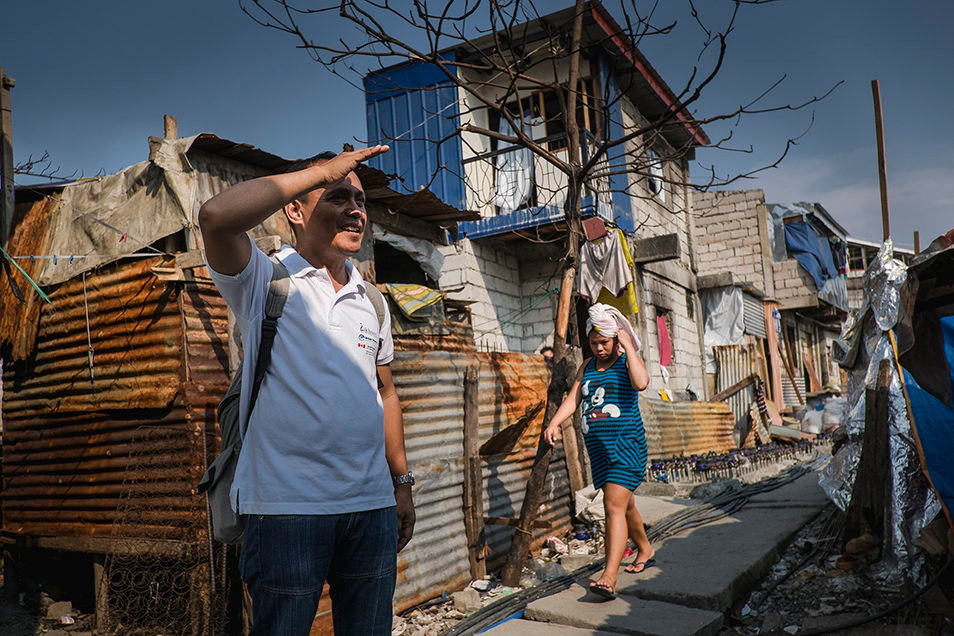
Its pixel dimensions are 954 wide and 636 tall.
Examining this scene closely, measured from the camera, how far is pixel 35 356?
241 inches

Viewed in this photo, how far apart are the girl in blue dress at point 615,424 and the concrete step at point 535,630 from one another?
48cm

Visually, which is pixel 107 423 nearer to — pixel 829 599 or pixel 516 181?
pixel 829 599

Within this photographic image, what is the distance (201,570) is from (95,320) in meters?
2.27

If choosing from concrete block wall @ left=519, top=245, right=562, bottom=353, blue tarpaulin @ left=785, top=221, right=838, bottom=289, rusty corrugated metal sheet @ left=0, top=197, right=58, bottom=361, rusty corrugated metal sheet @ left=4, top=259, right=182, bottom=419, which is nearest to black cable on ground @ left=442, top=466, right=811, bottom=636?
rusty corrugated metal sheet @ left=4, top=259, right=182, bottom=419

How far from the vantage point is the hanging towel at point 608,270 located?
8.44 m

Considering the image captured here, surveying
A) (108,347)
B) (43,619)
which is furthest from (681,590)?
(43,619)

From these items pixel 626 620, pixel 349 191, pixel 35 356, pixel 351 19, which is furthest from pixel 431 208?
pixel 349 191

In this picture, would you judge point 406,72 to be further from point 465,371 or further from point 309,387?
point 309,387

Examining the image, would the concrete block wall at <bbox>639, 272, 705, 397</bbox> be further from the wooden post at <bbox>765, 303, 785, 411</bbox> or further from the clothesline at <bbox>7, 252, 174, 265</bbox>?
A: the clothesline at <bbox>7, 252, 174, 265</bbox>

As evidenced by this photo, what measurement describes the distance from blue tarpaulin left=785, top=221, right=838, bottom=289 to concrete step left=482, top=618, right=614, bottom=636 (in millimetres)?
17475

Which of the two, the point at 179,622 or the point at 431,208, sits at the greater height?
the point at 431,208

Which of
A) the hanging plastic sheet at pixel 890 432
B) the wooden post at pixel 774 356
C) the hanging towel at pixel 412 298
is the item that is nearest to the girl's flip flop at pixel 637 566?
the hanging plastic sheet at pixel 890 432

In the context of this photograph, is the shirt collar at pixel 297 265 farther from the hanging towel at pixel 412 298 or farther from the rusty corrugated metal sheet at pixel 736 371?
the rusty corrugated metal sheet at pixel 736 371

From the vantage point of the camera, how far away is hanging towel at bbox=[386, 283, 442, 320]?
702 centimetres
